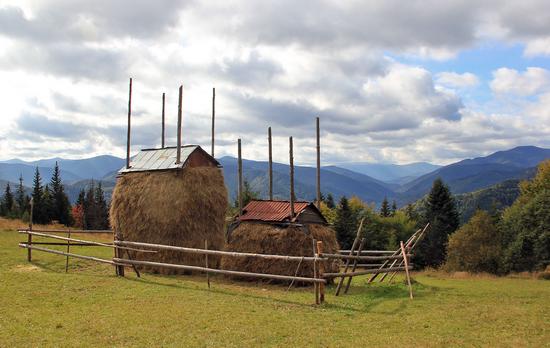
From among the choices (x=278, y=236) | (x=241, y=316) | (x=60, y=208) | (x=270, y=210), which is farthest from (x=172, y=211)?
(x=60, y=208)

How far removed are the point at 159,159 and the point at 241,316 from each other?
11.8 metres

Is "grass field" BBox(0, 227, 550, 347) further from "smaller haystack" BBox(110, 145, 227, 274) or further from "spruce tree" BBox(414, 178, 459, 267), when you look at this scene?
"spruce tree" BBox(414, 178, 459, 267)

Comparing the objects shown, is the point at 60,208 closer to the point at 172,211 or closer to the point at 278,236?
the point at 172,211

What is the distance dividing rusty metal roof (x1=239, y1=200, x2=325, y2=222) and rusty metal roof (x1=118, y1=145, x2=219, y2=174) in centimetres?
338

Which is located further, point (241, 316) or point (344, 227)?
point (344, 227)

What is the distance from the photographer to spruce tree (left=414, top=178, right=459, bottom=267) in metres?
54.5

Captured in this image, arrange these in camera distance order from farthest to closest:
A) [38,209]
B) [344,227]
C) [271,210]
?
1. [38,209]
2. [344,227]
3. [271,210]

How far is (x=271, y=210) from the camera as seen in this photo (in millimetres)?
19281

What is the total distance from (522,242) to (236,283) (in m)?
30.1

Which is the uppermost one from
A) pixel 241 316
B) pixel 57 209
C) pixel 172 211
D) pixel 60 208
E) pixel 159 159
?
pixel 159 159

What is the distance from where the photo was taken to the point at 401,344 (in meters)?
8.31

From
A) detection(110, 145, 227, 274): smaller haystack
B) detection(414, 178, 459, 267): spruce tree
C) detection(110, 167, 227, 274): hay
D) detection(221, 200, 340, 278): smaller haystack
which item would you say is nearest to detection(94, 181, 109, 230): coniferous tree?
detection(414, 178, 459, 267): spruce tree

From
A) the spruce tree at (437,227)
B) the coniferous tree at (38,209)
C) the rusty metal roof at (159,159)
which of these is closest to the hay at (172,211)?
the rusty metal roof at (159,159)

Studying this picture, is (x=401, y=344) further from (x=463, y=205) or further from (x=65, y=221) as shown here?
(x=463, y=205)
